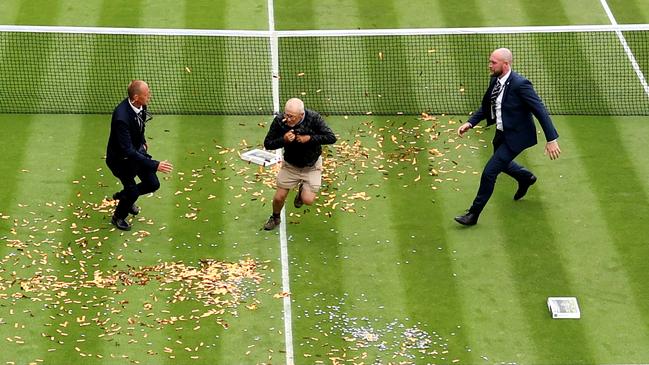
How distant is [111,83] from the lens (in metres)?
25.6

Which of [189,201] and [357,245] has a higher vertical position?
[357,245]

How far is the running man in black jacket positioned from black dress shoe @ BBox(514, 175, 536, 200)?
3179 millimetres

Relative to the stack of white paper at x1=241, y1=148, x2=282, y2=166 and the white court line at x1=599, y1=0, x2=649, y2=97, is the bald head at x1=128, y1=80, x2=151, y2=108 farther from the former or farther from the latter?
the white court line at x1=599, y1=0, x2=649, y2=97

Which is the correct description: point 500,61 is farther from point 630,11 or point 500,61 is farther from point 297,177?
point 630,11

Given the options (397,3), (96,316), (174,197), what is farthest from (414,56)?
(96,316)

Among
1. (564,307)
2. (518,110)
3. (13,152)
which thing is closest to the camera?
(564,307)

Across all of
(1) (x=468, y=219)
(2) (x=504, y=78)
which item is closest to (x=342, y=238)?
(1) (x=468, y=219)

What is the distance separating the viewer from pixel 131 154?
802 inches

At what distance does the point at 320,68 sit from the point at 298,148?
5.75 metres

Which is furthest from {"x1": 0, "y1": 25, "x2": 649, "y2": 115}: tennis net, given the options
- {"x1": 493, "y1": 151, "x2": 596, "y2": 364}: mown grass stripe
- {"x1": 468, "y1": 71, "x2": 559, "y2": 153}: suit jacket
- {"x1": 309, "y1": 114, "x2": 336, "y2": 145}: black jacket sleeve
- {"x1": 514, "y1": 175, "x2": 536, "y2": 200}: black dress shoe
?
{"x1": 309, "y1": 114, "x2": 336, "y2": 145}: black jacket sleeve

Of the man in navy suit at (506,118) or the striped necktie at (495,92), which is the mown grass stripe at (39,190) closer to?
the man in navy suit at (506,118)

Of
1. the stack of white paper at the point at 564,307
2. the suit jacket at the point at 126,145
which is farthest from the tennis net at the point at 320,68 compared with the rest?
the stack of white paper at the point at 564,307

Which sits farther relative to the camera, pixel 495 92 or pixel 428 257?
pixel 495 92

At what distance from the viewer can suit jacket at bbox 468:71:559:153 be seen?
20.9 m
